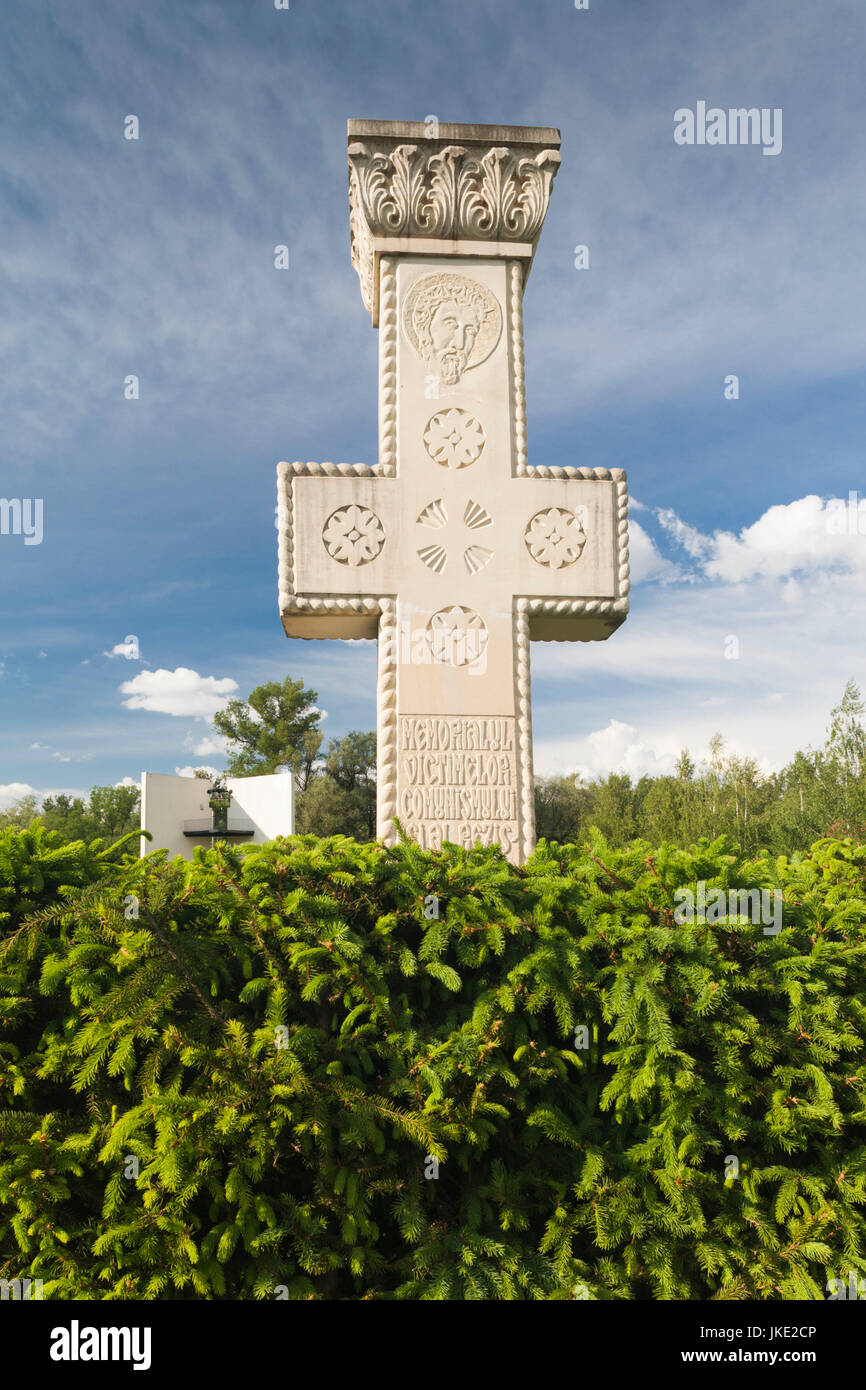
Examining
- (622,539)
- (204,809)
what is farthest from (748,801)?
(622,539)

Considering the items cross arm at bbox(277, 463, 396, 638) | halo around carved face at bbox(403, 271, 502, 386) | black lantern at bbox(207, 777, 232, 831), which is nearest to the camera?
cross arm at bbox(277, 463, 396, 638)

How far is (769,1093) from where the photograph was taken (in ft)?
10.3

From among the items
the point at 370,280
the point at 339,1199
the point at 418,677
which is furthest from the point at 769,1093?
the point at 370,280

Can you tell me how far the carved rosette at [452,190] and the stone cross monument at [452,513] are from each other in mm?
12

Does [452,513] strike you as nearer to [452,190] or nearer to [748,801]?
[452,190]

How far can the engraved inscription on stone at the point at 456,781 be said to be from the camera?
5.74 meters

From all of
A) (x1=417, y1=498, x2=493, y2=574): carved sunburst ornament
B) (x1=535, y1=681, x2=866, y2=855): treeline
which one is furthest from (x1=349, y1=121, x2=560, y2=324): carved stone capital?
(x1=535, y1=681, x2=866, y2=855): treeline

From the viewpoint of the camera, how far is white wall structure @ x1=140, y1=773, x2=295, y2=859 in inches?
872

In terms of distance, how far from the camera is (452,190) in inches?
243

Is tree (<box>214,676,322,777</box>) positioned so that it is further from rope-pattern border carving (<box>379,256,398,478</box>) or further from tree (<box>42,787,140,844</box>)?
rope-pattern border carving (<box>379,256,398,478</box>)

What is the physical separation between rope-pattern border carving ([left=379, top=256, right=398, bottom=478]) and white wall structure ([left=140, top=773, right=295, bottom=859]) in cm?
1642

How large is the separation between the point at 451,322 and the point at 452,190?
0.87 metres

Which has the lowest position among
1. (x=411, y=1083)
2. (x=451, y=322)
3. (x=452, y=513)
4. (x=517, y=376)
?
(x=411, y=1083)

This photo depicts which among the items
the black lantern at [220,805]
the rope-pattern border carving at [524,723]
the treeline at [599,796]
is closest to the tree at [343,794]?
the treeline at [599,796]
